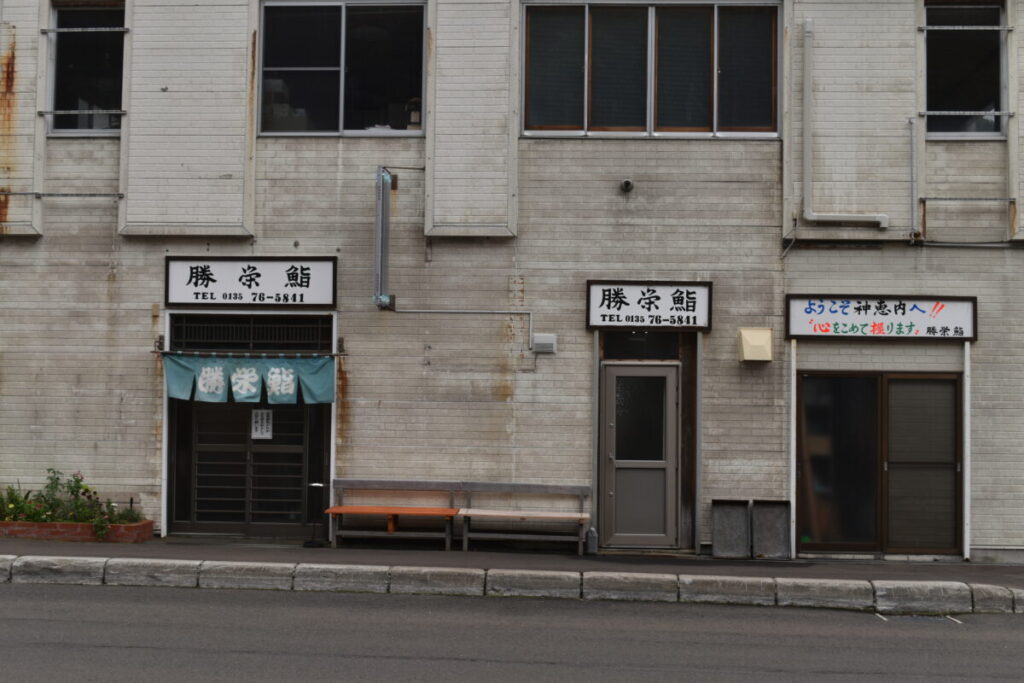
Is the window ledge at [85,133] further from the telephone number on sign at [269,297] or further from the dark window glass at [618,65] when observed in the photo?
the dark window glass at [618,65]

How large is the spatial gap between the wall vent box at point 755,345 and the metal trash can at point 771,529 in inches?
69.4

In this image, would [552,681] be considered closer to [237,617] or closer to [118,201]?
[237,617]

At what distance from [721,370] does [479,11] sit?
17.5 feet

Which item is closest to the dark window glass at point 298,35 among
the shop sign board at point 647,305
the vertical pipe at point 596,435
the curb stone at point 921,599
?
the shop sign board at point 647,305

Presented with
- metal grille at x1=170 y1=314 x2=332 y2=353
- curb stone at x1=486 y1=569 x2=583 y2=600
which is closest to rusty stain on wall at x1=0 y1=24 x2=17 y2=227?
metal grille at x1=170 y1=314 x2=332 y2=353

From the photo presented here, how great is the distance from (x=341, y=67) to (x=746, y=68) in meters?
5.10

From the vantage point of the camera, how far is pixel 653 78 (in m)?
13.1

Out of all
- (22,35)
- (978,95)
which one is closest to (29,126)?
(22,35)

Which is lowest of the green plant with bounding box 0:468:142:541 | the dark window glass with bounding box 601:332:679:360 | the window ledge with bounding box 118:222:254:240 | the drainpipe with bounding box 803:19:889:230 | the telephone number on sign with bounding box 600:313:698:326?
the green plant with bounding box 0:468:142:541

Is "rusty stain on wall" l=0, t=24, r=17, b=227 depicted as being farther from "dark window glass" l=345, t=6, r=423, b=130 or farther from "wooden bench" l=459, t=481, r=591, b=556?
"wooden bench" l=459, t=481, r=591, b=556

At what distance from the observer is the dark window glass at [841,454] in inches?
509

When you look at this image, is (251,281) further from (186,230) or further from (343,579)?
(343,579)

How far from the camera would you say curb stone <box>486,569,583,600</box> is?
415 inches

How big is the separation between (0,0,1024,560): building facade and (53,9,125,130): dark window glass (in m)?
0.17
